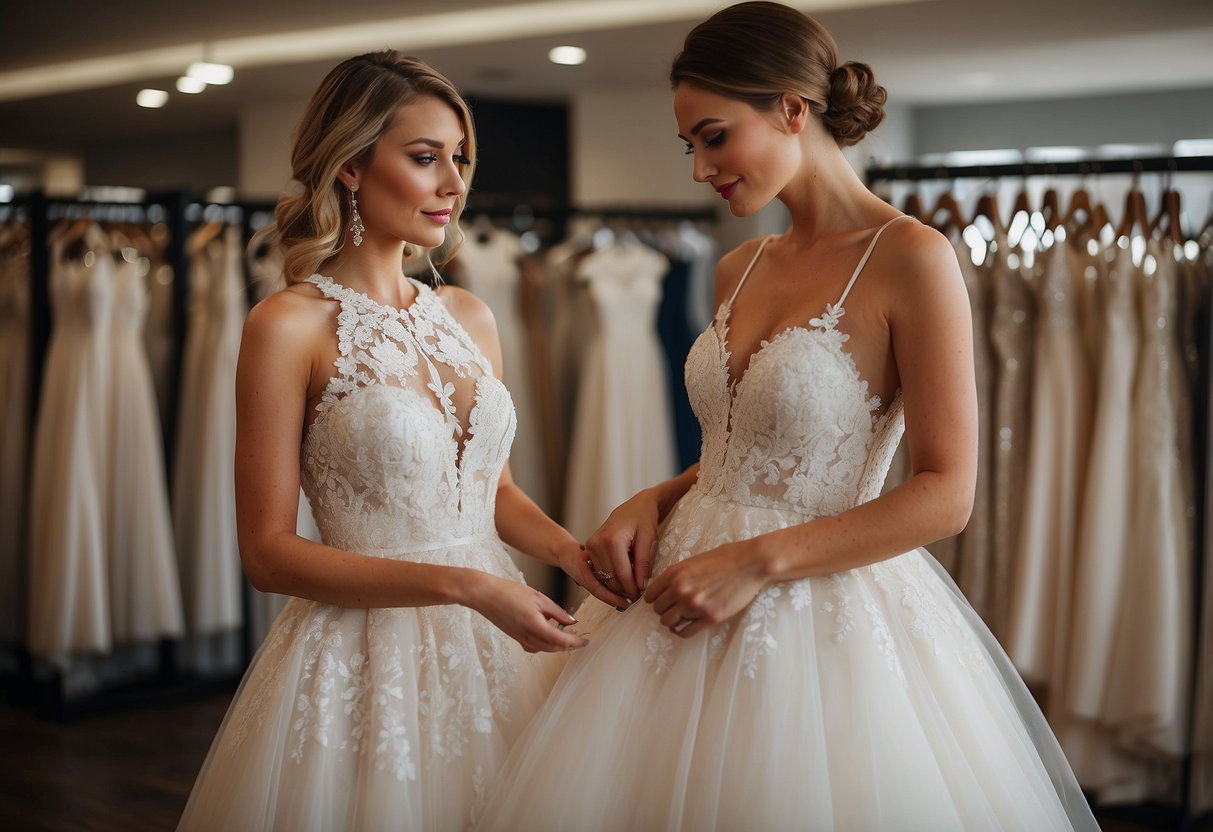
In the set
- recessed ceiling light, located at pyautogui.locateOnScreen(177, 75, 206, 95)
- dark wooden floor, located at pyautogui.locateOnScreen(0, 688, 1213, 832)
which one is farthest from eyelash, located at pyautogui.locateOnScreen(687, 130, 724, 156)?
recessed ceiling light, located at pyautogui.locateOnScreen(177, 75, 206, 95)

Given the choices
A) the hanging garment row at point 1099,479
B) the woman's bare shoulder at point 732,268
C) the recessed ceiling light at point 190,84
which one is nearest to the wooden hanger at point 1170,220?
the hanging garment row at point 1099,479

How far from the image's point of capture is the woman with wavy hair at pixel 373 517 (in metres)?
1.76

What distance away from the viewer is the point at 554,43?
245 inches

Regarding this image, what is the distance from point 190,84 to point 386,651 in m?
6.73

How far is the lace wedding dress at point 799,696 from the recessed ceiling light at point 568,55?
4.88m

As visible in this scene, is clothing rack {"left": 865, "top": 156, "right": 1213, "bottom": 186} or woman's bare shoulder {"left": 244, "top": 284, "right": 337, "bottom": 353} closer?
woman's bare shoulder {"left": 244, "top": 284, "right": 337, "bottom": 353}

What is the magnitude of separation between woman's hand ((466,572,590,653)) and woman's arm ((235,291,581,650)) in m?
0.02

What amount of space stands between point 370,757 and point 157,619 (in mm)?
3363

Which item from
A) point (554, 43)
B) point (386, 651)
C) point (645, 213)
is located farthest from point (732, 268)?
point (554, 43)

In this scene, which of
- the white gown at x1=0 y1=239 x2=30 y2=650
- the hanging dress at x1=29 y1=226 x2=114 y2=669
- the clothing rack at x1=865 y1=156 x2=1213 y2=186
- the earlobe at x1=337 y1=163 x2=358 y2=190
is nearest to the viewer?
the earlobe at x1=337 y1=163 x2=358 y2=190

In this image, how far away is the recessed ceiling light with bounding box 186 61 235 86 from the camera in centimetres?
685

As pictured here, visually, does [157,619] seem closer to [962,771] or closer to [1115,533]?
[1115,533]

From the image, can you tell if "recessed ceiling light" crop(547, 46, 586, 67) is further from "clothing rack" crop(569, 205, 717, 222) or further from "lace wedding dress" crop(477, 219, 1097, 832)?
"lace wedding dress" crop(477, 219, 1097, 832)

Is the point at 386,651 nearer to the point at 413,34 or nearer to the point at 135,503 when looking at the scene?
the point at 135,503
